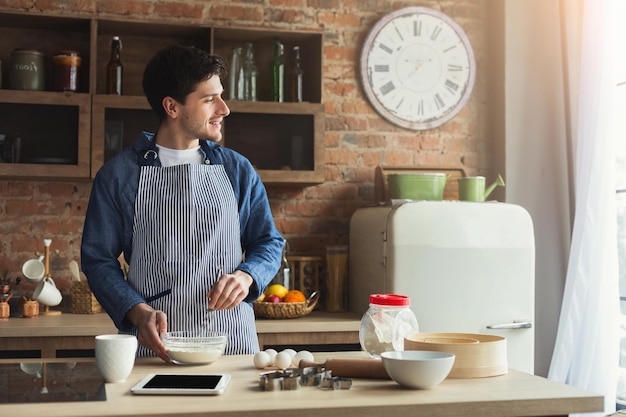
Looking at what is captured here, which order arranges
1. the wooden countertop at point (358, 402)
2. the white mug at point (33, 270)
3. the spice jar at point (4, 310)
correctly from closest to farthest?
the wooden countertop at point (358, 402) → the spice jar at point (4, 310) → the white mug at point (33, 270)

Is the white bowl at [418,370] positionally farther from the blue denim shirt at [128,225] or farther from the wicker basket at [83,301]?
the wicker basket at [83,301]

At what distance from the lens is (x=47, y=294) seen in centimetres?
357

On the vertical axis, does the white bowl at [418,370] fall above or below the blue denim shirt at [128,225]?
below

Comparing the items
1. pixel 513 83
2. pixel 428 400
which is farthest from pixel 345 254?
pixel 428 400

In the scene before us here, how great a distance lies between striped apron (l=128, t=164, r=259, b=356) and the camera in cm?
239

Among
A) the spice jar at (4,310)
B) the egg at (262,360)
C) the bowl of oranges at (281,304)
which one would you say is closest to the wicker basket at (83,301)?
the spice jar at (4,310)

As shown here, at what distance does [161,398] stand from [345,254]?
246 centimetres

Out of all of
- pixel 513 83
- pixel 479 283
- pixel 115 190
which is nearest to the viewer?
pixel 115 190

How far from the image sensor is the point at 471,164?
4.33 metres

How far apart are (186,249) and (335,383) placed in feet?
2.87

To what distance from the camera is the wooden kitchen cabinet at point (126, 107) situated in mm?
3623

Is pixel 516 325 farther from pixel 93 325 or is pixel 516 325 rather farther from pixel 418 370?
pixel 418 370

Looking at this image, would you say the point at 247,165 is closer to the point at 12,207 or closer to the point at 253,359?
the point at 253,359

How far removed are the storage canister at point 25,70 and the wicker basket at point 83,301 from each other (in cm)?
93
